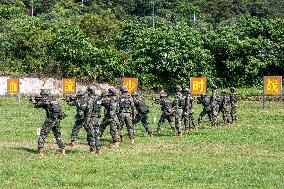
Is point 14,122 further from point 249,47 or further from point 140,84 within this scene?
point 249,47

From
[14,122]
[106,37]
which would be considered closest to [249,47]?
[106,37]

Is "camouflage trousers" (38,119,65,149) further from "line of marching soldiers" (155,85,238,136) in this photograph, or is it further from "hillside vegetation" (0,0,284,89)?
"hillside vegetation" (0,0,284,89)

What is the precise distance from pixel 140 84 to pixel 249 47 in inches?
426

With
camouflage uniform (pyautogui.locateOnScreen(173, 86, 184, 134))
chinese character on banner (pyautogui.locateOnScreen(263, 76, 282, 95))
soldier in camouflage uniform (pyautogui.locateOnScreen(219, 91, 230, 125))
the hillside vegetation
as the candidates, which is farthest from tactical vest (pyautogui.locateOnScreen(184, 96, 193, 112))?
the hillside vegetation

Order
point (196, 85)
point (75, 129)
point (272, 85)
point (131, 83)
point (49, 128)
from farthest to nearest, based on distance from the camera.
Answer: point (131, 83)
point (196, 85)
point (272, 85)
point (75, 129)
point (49, 128)

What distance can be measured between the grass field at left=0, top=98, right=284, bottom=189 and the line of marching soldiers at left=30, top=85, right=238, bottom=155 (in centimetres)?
50

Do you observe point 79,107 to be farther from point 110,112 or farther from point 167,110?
point 167,110

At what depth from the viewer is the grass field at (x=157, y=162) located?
623 inches

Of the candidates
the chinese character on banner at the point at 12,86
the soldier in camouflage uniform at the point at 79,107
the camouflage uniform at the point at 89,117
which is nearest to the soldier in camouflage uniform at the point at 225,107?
the soldier in camouflage uniform at the point at 79,107

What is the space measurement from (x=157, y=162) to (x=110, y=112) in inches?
198

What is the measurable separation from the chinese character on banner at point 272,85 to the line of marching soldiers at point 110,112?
51.3 feet

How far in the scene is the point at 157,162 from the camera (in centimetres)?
1930

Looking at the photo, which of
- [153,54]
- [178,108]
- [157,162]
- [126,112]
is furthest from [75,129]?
[153,54]

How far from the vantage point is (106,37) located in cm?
6912
